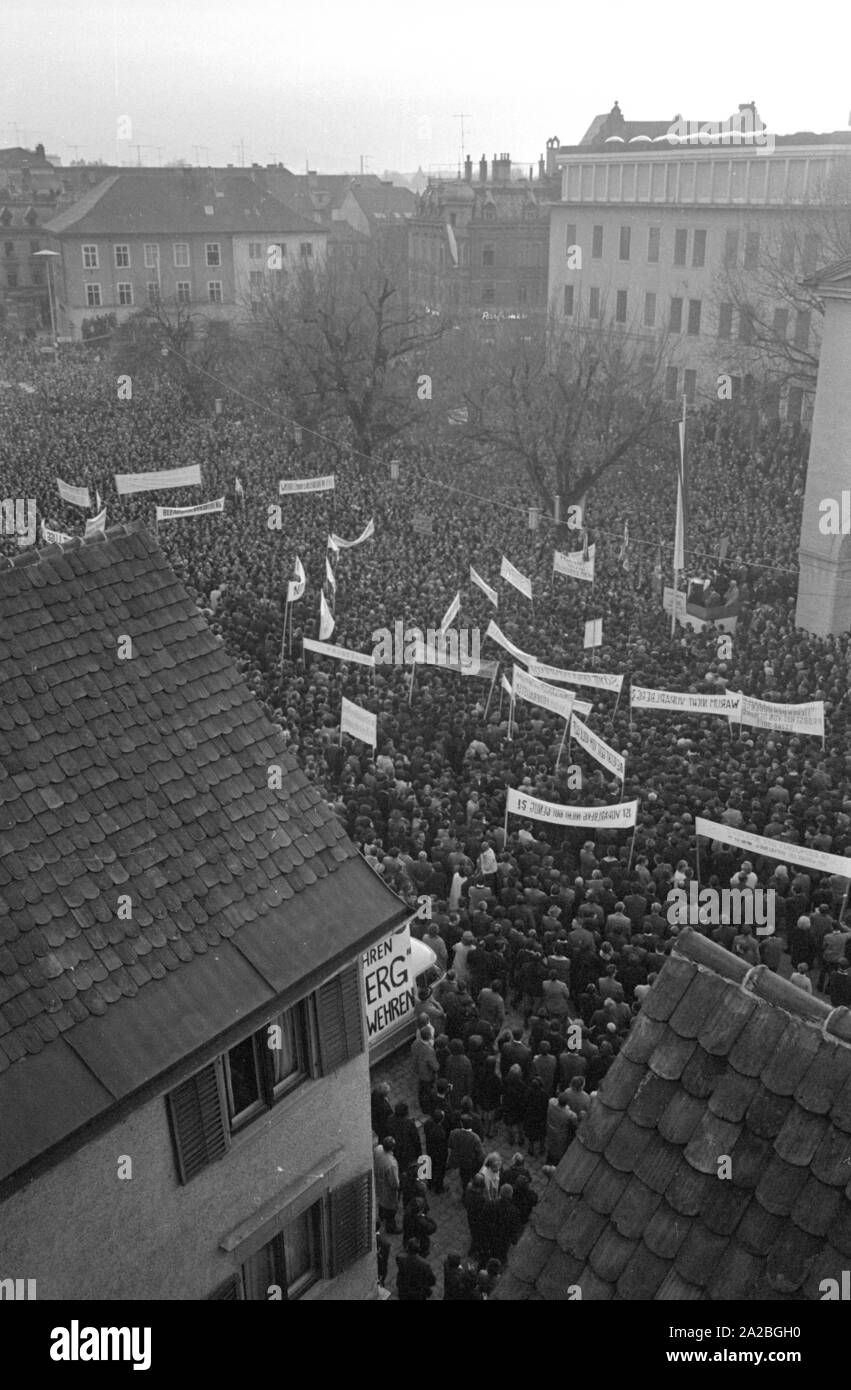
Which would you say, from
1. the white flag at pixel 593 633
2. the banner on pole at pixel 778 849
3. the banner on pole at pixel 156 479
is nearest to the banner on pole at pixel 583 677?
the white flag at pixel 593 633

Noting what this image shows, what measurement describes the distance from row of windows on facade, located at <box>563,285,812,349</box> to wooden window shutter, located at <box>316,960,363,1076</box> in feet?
142

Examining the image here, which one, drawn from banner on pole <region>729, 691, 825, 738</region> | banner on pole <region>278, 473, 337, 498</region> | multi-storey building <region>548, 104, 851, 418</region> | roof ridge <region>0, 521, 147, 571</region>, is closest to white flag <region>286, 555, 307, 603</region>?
banner on pole <region>278, 473, 337, 498</region>

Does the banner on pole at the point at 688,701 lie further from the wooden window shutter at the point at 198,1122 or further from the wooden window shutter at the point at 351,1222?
the wooden window shutter at the point at 198,1122

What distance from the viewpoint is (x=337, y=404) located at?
46.2 m

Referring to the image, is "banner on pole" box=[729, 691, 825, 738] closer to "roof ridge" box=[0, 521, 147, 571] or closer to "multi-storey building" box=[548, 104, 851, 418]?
"roof ridge" box=[0, 521, 147, 571]

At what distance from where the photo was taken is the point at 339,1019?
29.4ft

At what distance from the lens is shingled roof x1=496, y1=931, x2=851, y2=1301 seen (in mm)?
4922

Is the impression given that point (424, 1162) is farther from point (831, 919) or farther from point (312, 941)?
point (831, 919)

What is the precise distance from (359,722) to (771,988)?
11.9 metres

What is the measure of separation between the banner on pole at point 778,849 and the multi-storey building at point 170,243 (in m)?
68.9

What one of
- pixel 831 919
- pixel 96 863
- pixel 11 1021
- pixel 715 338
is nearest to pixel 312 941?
pixel 96 863

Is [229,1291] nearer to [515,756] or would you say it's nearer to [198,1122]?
[198,1122]

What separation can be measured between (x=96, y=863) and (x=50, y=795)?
51 cm

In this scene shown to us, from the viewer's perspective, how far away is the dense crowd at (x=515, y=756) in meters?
12.3
